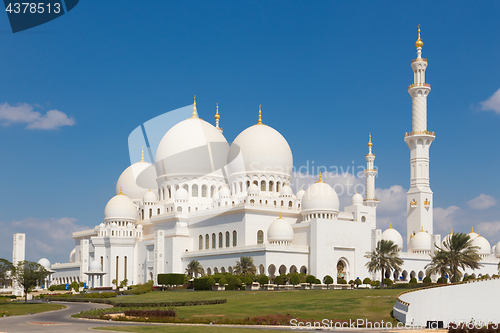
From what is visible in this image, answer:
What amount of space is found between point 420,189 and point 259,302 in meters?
36.8

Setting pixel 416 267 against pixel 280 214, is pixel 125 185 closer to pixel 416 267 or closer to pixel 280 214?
pixel 280 214

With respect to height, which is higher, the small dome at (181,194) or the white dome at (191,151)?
the white dome at (191,151)

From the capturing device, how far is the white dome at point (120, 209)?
69625 mm

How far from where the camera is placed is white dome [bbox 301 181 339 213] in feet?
192

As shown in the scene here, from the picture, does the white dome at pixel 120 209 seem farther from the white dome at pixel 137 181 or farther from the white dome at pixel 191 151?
the white dome at pixel 137 181

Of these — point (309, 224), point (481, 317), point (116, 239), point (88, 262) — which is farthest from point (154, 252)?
point (481, 317)

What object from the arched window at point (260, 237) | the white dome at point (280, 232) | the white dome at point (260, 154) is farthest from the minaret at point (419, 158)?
the arched window at point (260, 237)

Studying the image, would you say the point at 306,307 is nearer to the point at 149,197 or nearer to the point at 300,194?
the point at 300,194

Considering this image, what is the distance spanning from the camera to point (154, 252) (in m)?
63.3

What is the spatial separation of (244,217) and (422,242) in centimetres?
2218

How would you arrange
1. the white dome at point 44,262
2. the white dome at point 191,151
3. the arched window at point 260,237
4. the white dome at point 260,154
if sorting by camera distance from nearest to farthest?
the arched window at point 260,237 < the white dome at point 260,154 < the white dome at point 191,151 < the white dome at point 44,262

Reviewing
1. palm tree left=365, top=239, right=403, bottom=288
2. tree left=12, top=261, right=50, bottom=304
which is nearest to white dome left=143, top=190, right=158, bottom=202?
tree left=12, top=261, right=50, bottom=304

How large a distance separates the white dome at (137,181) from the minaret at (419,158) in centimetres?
3319

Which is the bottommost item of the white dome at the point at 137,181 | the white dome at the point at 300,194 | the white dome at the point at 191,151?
the white dome at the point at 300,194
